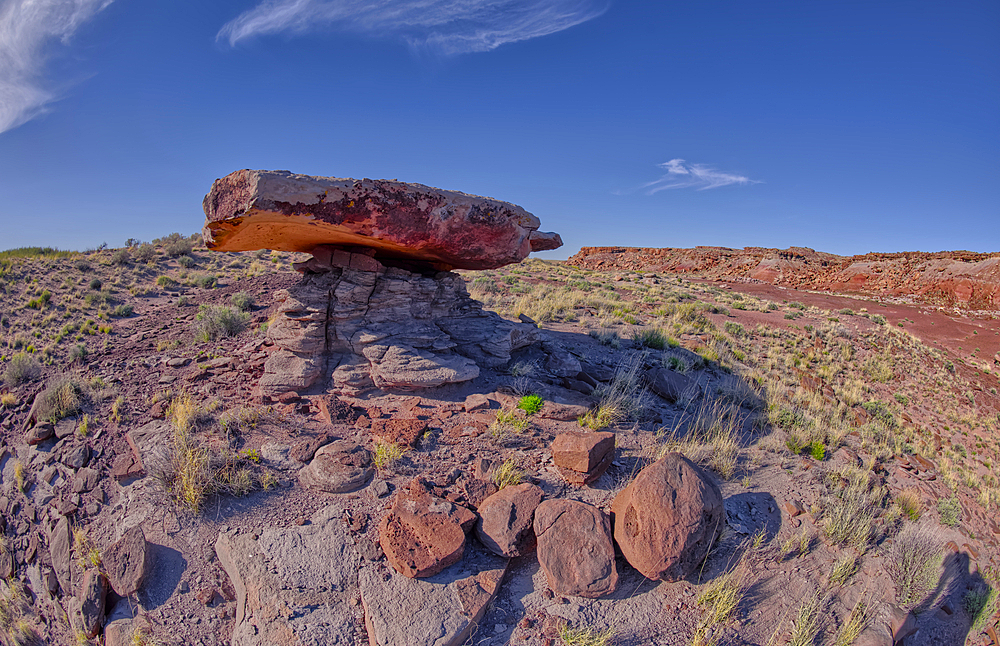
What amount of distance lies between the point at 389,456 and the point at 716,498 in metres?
3.61

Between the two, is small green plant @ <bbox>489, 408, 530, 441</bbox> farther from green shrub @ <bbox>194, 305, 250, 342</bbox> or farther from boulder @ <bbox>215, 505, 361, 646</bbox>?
green shrub @ <bbox>194, 305, 250, 342</bbox>

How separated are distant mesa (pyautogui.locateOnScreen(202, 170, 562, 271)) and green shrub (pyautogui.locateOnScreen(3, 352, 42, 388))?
5.72m

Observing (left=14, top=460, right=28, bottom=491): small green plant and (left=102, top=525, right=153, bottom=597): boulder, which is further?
(left=14, top=460, right=28, bottom=491): small green plant

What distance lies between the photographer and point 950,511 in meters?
6.32

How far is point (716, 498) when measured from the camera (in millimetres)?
4379

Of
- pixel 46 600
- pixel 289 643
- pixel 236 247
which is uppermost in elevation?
pixel 236 247

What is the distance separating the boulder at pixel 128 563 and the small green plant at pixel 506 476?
11.6ft

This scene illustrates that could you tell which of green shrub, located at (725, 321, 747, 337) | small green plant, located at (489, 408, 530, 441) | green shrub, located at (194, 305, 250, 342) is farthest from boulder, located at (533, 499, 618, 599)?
green shrub, located at (725, 321, 747, 337)

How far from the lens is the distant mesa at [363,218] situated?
534 cm

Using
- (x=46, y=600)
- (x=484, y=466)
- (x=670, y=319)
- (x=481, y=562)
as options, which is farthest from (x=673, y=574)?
(x=670, y=319)

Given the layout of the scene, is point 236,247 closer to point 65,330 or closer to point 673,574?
point 673,574

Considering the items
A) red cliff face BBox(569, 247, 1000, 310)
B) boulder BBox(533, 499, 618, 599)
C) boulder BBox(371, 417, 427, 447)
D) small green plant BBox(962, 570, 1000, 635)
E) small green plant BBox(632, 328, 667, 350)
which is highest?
red cliff face BBox(569, 247, 1000, 310)

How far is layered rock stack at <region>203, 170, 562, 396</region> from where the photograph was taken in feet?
18.2

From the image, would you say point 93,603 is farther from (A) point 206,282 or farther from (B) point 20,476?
(A) point 206,282
